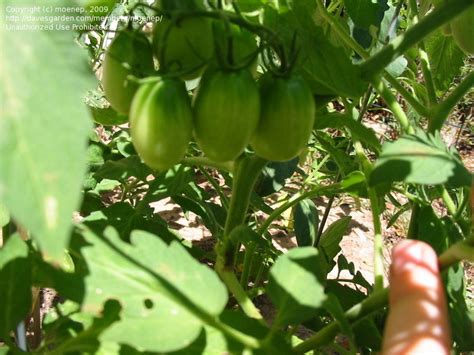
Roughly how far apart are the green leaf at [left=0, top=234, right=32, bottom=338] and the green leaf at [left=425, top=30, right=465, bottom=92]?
836 mm

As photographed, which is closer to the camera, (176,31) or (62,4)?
(62,4)

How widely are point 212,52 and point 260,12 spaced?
0.28 ft

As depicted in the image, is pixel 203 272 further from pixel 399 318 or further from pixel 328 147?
pixel 328 147

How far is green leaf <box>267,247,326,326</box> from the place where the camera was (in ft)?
1.88

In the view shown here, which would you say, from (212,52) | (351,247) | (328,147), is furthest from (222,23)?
(351,247)

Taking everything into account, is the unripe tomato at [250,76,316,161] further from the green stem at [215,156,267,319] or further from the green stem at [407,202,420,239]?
the green stem at [407,202,420,239]

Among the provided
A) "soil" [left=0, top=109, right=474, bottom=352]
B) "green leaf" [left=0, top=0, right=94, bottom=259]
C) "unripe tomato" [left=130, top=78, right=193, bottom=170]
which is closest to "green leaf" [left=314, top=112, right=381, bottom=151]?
"unripe tomato" [left=130, top=78, right=193, bottom=170]

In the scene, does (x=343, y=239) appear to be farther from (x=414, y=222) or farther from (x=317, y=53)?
(x=317, y=53)

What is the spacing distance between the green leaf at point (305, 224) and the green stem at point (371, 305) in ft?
1.74

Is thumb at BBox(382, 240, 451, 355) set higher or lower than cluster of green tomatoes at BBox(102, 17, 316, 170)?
lower

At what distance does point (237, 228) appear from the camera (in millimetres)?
747

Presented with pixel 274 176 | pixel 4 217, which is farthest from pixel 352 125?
pixel 4 217

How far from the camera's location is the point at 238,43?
1.98 ft

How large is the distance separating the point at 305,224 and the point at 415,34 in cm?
62
